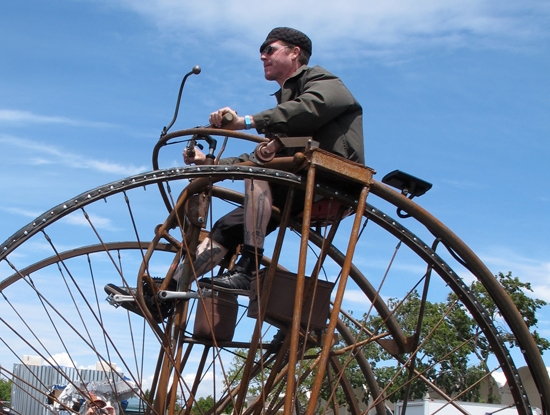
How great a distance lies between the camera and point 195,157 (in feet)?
15.8

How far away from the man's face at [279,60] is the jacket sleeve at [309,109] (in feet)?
1.31

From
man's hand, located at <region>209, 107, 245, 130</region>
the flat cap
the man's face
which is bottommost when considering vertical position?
man's hand, located at <region>209, 107, 245, 130</region>

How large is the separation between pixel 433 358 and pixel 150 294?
22445 millimetres

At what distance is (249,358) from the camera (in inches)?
163

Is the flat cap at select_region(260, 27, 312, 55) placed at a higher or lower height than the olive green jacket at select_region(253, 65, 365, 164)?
higher

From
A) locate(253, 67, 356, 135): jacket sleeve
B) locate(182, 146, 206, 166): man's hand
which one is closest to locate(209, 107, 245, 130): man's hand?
locate(253, 67, 356, 135): jacket sleeve

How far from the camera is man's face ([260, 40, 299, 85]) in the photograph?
4820 mm

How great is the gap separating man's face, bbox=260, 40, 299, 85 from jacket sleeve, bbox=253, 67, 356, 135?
40 cm

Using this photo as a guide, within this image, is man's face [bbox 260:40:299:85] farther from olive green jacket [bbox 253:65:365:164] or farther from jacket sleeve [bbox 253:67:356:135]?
jacket sleeve [bbox 253:67:356:135]

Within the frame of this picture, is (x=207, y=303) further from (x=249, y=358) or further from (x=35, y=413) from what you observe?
(x=35, y=413)

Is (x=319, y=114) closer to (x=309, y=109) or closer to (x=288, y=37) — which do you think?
(x=309, y=109)

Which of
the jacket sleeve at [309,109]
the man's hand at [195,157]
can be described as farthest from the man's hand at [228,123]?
the man's hand at [195,157]

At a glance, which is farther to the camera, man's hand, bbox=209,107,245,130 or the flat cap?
the flat cap

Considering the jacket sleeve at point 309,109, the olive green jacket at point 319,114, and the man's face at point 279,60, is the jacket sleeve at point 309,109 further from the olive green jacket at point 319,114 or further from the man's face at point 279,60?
the man's face at point 279,60
